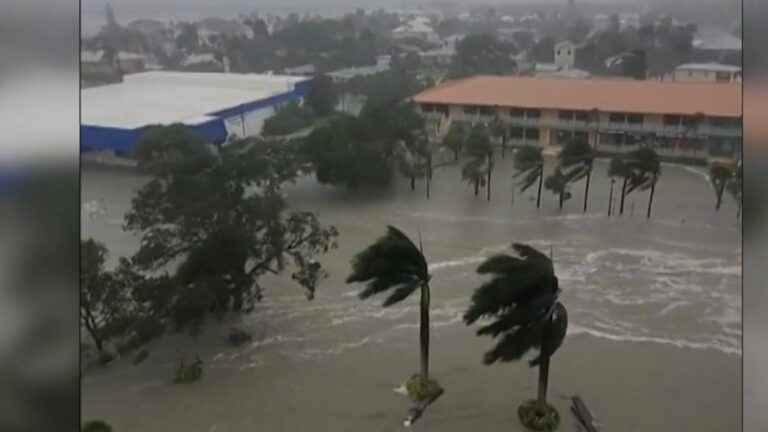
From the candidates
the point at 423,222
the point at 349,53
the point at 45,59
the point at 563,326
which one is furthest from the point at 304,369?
the point at 45,59

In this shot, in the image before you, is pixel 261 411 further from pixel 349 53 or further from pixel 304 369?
pixel 349 53

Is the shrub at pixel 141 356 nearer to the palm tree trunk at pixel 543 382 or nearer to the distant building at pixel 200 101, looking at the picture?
the distant building at pixel 200 101

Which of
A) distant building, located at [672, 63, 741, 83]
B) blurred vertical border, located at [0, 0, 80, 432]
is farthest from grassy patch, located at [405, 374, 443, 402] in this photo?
distant building, located at [672, 63, 741, 83]

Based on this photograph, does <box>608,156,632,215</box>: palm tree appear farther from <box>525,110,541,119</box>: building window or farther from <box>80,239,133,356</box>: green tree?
<box>80,239,133,356</box>: green tree

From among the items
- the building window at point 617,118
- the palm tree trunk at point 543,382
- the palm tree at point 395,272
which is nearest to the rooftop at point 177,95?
the palm tree at point 395,272

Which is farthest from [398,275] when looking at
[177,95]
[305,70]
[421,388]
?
[177,95]

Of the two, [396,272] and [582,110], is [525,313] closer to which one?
[396,272]
